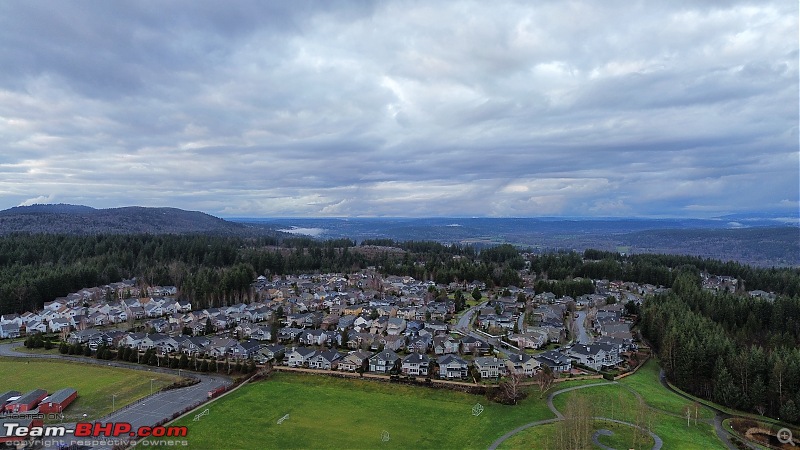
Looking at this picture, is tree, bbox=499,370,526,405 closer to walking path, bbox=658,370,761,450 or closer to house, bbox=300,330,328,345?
walking path, bbox=658,370,761,450

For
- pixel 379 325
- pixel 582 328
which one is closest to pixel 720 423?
pixel 582 328

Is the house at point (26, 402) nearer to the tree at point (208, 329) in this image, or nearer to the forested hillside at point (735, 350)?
the tree at point (208, 329)

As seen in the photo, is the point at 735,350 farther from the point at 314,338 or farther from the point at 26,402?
the point at 26,402

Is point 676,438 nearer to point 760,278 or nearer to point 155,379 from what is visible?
point 155,379

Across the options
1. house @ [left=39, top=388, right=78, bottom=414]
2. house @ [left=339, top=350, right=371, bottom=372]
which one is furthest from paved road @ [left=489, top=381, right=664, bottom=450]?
house @ [left=39, top=388, right=78, bottom=414]

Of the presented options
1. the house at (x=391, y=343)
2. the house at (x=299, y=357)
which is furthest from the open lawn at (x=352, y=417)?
the house at (x=391, y=343)
